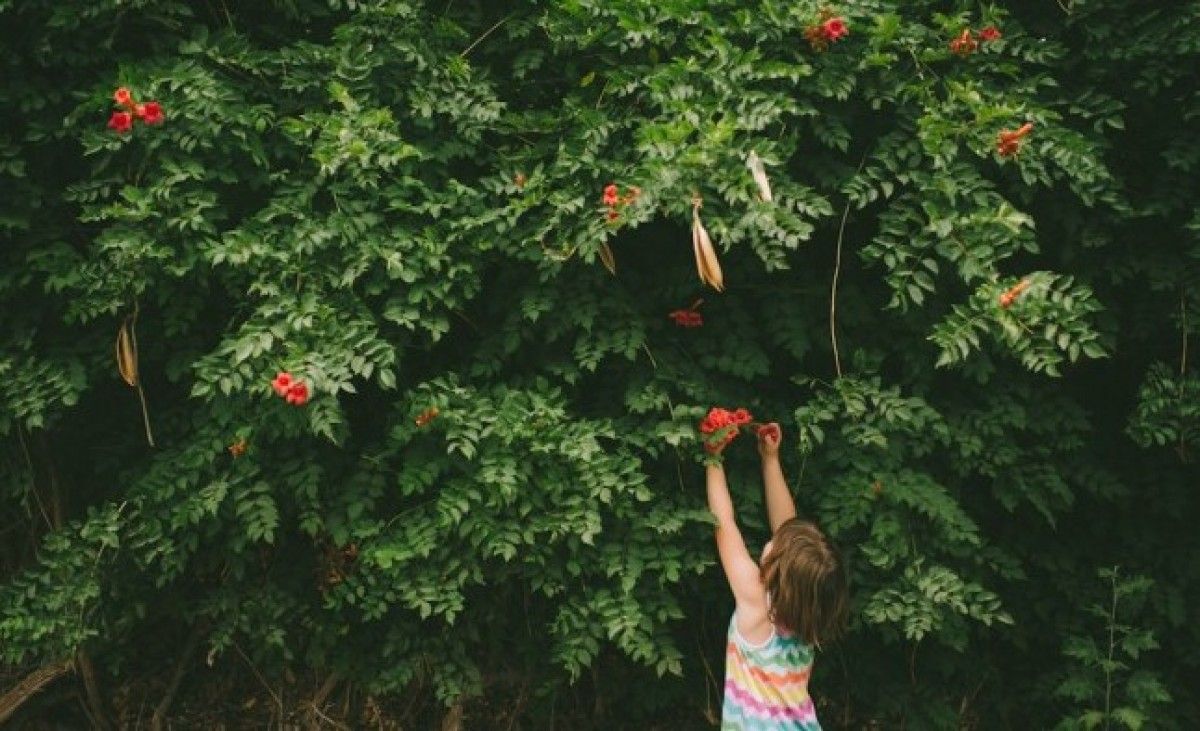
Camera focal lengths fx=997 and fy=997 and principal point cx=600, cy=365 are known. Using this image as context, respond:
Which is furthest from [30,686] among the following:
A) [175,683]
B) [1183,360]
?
[1183,360]

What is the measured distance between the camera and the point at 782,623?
290 cm

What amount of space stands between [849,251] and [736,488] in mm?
985

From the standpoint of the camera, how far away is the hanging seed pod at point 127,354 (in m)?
3.38

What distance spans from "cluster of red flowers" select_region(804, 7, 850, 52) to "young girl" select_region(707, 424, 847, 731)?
5.07 feet

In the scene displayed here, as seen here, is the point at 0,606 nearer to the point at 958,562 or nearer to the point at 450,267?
the point at 450,267

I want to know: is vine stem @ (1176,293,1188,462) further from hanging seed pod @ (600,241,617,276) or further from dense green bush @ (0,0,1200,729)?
hanging seed pod @ (600,241,617,276)

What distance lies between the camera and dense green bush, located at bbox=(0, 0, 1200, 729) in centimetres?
319

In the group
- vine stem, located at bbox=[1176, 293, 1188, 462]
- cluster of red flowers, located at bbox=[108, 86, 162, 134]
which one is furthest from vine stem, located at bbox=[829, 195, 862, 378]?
cluster of red flowers, located at bbox=[108, 86, 162, 134]

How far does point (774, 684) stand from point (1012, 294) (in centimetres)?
138

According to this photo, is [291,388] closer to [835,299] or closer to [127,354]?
[127,354]

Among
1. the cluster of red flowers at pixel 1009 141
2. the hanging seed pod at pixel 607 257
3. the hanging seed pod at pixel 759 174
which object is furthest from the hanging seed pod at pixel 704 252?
the cluster of red flowers at pixel 1009 141

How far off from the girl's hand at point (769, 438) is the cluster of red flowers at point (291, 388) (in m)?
1.52

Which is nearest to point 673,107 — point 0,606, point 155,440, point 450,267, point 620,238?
point 620,238

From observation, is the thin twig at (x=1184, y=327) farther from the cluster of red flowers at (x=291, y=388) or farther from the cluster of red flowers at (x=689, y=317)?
the cluster of red flowers at (x=291, y=388)
